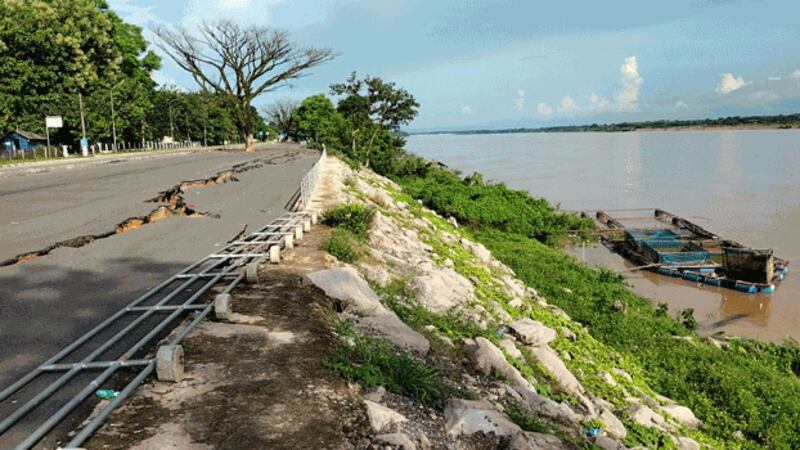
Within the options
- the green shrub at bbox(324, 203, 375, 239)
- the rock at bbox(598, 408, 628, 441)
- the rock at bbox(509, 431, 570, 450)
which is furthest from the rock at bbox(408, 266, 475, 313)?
the rock at bbox(509, 431, 570, 450)

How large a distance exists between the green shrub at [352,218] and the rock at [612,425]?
18.5 ft

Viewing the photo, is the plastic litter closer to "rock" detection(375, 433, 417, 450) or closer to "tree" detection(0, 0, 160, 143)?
"rock" detection(375, 433, 417, 450)

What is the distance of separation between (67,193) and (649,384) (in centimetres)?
1661

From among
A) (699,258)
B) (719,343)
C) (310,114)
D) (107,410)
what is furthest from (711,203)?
(310,114)

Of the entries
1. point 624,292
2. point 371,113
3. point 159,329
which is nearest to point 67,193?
point 159,329

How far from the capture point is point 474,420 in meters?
4.41

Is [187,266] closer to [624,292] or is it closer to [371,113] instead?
[624,292]

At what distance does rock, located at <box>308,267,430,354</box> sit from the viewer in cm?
616

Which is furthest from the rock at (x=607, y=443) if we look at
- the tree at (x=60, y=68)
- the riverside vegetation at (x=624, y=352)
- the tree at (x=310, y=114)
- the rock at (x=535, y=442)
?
the tree at (x=310, y=114)

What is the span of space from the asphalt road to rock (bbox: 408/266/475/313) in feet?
11.9

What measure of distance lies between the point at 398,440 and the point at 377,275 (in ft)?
16.6

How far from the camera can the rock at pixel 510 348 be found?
7648mm

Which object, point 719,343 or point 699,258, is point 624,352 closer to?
point 719,343

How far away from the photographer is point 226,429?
3682mm
